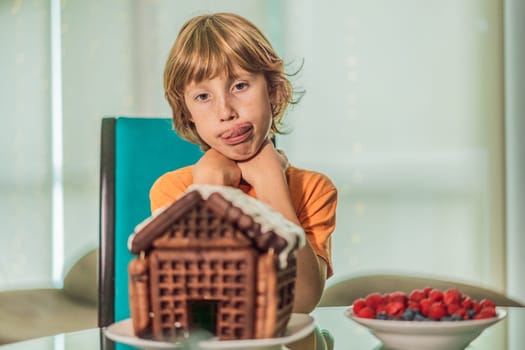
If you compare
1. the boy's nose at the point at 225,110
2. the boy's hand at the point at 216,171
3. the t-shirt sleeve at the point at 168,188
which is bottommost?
the t-shirt sleeve at the point at 168,188

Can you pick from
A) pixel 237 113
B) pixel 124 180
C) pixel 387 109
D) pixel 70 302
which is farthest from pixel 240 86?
pixel 387 109

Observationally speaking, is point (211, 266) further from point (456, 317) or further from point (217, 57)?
point (217, 57)

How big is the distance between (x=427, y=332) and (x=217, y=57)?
0.63m

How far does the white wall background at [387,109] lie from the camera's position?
10.4ft

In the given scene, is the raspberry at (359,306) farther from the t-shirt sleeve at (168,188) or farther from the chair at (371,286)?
the chair at (371,286)

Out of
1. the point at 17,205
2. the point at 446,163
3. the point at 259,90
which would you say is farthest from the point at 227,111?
the point at 17,205

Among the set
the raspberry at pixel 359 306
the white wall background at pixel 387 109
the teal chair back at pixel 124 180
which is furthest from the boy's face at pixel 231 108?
the white wall background at pixel 387 109

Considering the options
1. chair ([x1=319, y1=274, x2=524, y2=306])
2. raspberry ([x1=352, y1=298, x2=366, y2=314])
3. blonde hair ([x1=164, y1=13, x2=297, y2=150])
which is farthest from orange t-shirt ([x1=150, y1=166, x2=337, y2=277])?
chair ([x1=319, y1=274, x2=524, y2=306])

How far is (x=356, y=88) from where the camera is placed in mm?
3203

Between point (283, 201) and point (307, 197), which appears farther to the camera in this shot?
point (307, 197)

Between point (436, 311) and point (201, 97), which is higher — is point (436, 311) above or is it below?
below

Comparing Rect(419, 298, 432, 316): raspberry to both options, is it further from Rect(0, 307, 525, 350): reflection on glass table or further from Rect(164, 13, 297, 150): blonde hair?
Rect(164, 13, 297, 150): blonde hair

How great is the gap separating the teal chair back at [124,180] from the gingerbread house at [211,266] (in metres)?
0.75

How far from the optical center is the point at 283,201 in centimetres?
134
